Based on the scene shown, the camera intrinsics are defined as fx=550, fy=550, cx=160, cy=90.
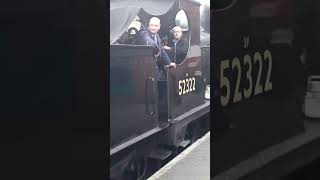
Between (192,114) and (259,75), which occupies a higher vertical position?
(259,75)

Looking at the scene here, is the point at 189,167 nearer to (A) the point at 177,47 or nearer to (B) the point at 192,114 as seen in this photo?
(A) the point at 177,47

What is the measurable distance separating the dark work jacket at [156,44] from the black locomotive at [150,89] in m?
0.01

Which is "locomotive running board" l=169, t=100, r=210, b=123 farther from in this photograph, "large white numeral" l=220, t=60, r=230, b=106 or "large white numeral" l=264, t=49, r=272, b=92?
"large white numeral" l=220, t=60, r=230, b=106

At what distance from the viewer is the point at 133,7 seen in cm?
101

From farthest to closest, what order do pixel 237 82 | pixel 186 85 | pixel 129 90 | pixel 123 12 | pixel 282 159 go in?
pixel 186 85
pixel 282 159
pixel 237 82
pixel 129 90
pixel 123 12

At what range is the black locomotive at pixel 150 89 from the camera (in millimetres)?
1030

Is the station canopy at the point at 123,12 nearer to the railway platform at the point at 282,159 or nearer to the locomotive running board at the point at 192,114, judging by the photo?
the railway platform at the point at 282,159

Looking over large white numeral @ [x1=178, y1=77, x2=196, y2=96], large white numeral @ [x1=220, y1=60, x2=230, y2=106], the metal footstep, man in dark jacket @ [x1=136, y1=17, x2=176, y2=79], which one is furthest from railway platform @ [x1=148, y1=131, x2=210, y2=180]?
large white numeral @ [x1=178, y1=77, x2=196, y2=96]

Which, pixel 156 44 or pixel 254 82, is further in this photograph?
pixel 254 82

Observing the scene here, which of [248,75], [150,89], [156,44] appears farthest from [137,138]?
[248,75]

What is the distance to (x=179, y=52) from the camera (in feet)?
5.53

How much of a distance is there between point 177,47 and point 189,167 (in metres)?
0.40
